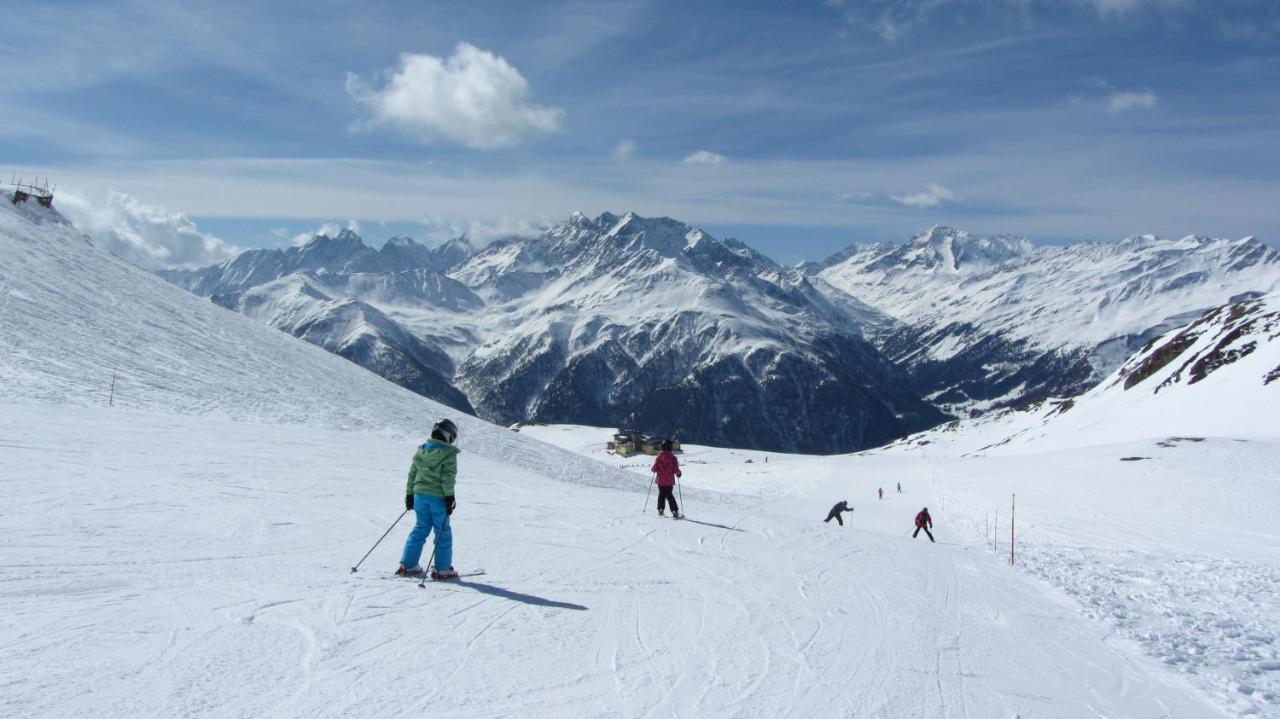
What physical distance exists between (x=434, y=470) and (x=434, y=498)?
0.47 m

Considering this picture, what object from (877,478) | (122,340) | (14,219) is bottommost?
(877,478)

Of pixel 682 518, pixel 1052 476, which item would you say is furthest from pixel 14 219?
pixel 1052 476

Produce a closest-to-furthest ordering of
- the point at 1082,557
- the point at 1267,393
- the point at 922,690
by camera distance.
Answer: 1. the point at 922,690
2. the point at 1082,557
3. the point at 1267,393

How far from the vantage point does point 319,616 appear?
9.27 metres

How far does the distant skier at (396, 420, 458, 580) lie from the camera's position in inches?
448

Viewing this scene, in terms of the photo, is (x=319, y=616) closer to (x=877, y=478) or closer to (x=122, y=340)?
(x=122, y=340)

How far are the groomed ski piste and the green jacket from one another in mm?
1421

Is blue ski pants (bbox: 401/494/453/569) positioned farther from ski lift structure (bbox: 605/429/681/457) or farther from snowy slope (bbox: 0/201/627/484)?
ski lift structure (bbox: 605/429/681/457)

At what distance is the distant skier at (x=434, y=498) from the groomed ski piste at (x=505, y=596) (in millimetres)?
521

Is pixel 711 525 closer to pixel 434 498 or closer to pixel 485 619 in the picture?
pixel 434 498

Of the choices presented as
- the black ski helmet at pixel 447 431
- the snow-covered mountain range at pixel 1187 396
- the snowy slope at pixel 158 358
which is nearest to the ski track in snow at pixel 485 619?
the black ski helmet at pixel 447 431

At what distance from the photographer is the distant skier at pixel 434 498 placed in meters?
11.4

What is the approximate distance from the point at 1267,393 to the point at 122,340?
81.9m

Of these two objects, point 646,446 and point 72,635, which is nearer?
point 72,635
